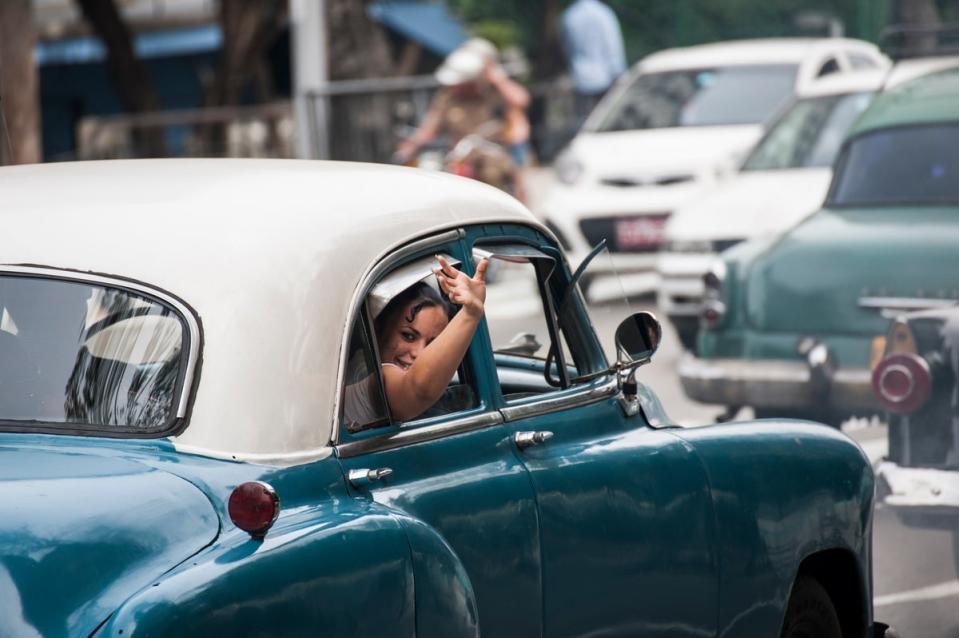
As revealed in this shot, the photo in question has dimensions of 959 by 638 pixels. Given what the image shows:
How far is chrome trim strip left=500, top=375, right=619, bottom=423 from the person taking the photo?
4164mm

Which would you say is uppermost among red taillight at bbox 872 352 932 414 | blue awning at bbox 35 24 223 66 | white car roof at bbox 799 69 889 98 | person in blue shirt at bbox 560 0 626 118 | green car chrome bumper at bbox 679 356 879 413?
red taillight at bbox 872 352 932 414

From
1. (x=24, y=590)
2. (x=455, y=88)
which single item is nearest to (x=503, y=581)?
(x=24, y=590)

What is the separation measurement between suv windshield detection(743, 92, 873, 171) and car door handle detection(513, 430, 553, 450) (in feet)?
28.8

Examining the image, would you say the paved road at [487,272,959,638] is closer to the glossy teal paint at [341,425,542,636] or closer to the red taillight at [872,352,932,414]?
the red taillight at [872,352,932,414]

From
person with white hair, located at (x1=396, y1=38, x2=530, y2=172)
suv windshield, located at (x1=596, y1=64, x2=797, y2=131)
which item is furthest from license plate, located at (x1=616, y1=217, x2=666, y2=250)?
person with white hair, located at (x1=396, y1=38, x2=530, y2=172)

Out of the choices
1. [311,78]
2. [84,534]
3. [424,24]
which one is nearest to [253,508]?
[84,534]

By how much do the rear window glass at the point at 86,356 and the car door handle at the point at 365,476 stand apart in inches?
13.4

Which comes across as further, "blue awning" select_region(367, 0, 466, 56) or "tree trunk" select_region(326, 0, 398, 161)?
"blue awning" select_region(367, 0, 466, 56)

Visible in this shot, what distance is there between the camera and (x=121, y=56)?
25.2 m

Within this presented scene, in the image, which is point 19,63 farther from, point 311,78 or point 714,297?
point 311,78

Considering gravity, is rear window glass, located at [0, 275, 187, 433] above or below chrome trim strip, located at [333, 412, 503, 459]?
above

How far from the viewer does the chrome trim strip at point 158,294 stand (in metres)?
3.48

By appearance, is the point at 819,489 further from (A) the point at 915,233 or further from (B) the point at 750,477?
(A) the point at 915,233

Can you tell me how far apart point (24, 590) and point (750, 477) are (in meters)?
2.13
